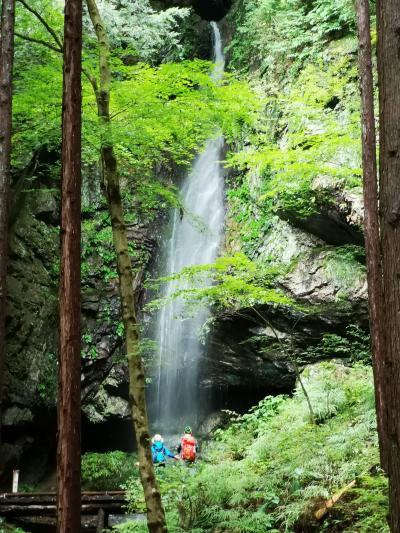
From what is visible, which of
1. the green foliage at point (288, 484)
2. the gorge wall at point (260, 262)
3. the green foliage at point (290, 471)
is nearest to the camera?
the green foliage at point (288, 484)

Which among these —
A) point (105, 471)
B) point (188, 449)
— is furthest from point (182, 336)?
point (188, 449)

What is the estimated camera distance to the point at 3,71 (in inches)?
344

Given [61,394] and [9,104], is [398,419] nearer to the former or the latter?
[61,394]

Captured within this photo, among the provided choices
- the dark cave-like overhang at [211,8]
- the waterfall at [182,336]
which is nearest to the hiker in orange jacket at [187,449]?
the waterfall at [182,336]

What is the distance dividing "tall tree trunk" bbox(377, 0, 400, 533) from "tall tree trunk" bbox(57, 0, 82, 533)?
3.40 m

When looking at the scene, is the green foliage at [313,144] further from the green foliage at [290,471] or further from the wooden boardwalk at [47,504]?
the wooden boardwalk at [47,504]

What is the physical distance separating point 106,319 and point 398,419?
47.2 feet

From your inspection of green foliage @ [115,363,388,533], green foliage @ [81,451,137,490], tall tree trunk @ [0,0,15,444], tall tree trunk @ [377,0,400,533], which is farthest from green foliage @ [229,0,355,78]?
green foliage @ [81,451,137,490]

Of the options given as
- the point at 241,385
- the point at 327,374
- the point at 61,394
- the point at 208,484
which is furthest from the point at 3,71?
the point at 241,385

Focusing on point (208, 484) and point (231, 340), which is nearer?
point (208, 484)

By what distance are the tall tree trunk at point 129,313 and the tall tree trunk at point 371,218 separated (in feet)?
10.8

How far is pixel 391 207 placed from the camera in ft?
9.89

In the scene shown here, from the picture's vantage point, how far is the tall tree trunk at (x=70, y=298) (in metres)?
5.13

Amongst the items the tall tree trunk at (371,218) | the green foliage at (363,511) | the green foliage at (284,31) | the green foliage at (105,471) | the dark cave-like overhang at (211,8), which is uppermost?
the dark cave-like overhang at (211,8)
